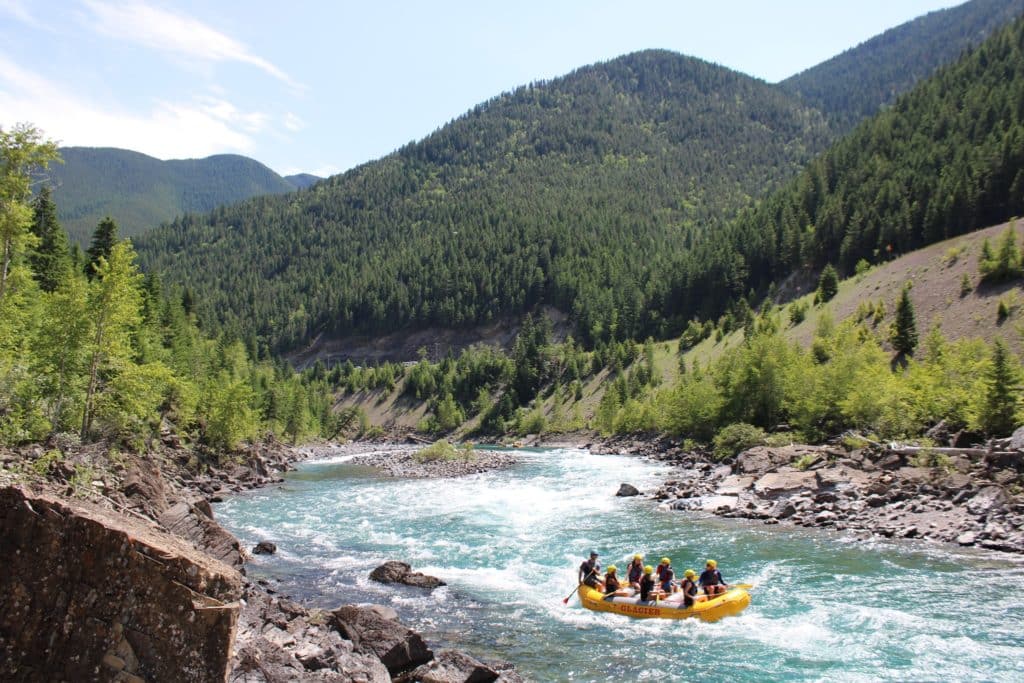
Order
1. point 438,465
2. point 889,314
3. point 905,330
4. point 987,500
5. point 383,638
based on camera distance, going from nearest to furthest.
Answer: point 383,638, point 987,500, point 438,465, point 905,330, point 889,314

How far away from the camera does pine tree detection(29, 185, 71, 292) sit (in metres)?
53.8

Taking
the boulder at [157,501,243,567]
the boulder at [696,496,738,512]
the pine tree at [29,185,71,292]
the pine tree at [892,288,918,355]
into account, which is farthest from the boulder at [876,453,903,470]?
the pine tree at [29,185,71,292]

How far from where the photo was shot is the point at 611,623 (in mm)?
19109

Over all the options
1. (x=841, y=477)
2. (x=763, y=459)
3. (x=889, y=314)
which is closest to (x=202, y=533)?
(x=841, y=477)

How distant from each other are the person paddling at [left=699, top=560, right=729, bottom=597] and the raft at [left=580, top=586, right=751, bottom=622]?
0.89ft

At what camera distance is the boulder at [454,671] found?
13250 mm

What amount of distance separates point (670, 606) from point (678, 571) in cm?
434

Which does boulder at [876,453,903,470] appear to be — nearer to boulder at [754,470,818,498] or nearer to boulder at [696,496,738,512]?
boulder at [754,470,818,498]

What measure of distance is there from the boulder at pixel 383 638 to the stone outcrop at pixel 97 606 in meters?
6.88

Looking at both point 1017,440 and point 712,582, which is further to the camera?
point 1017,440

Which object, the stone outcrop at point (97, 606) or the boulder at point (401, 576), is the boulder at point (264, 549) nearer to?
the boulder at point (401, 576)

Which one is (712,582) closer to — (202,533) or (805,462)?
(202,533)

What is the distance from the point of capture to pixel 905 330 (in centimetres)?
6625

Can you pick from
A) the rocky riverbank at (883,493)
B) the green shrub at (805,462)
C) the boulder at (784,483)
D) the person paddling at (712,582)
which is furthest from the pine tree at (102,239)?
the person paddling at (712,582)
